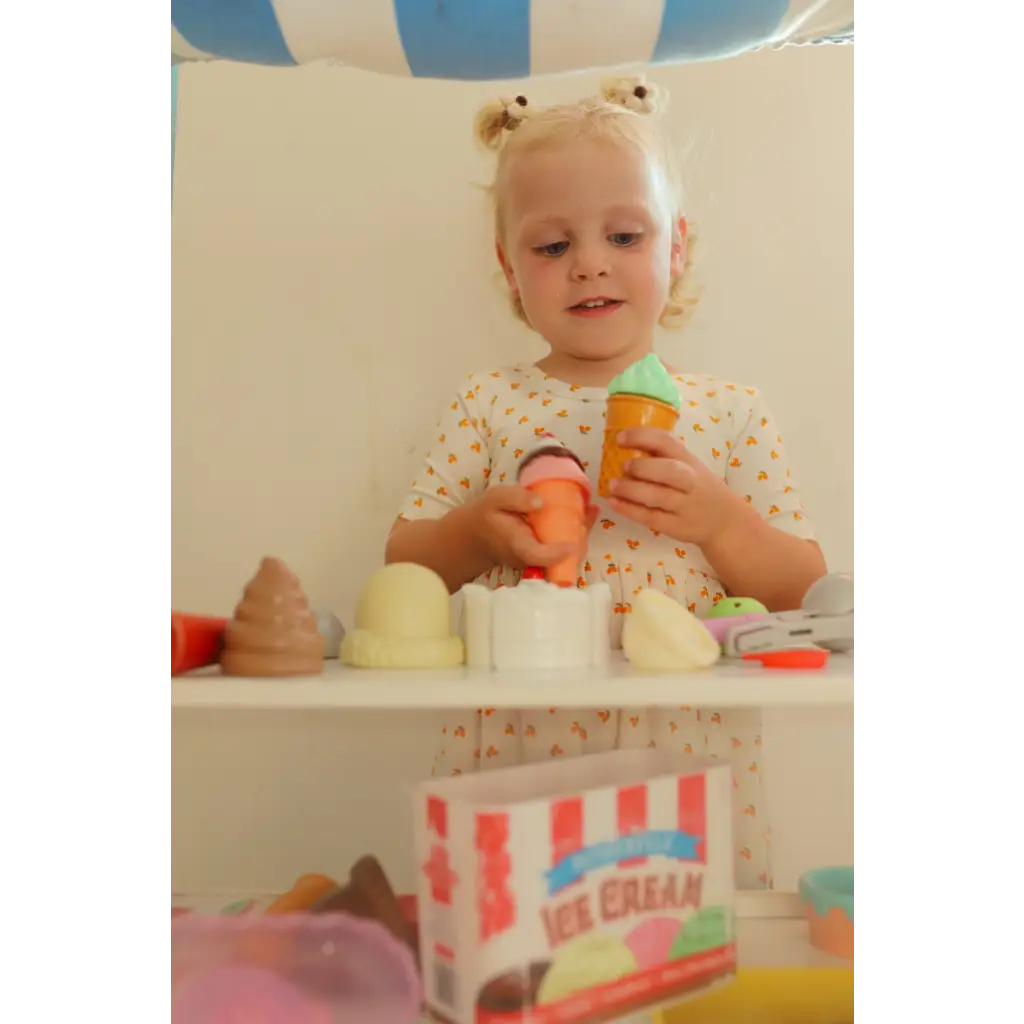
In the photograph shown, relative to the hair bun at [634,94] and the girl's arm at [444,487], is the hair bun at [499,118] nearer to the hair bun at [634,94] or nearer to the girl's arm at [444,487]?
the hair bun at [634,94]

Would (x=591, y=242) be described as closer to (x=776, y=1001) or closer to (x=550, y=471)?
(x=550, y=471)

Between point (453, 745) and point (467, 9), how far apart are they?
496 mm

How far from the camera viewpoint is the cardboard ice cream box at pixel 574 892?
490mm

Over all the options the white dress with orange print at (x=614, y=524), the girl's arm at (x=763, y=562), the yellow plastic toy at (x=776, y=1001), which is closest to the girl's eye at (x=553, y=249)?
the white dress with orange print at (x=614, y=524)

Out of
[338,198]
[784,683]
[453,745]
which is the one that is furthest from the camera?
[338,198]

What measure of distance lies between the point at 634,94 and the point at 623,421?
11.2 inches

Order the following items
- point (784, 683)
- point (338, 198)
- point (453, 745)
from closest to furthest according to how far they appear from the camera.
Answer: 1. point (784, 683)
2. point (453, 745)
3. point (338, 198)

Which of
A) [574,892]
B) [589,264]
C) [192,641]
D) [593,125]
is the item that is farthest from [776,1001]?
[593,125]

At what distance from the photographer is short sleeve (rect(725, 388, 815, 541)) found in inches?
28.8

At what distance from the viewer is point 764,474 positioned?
2.43 ft
